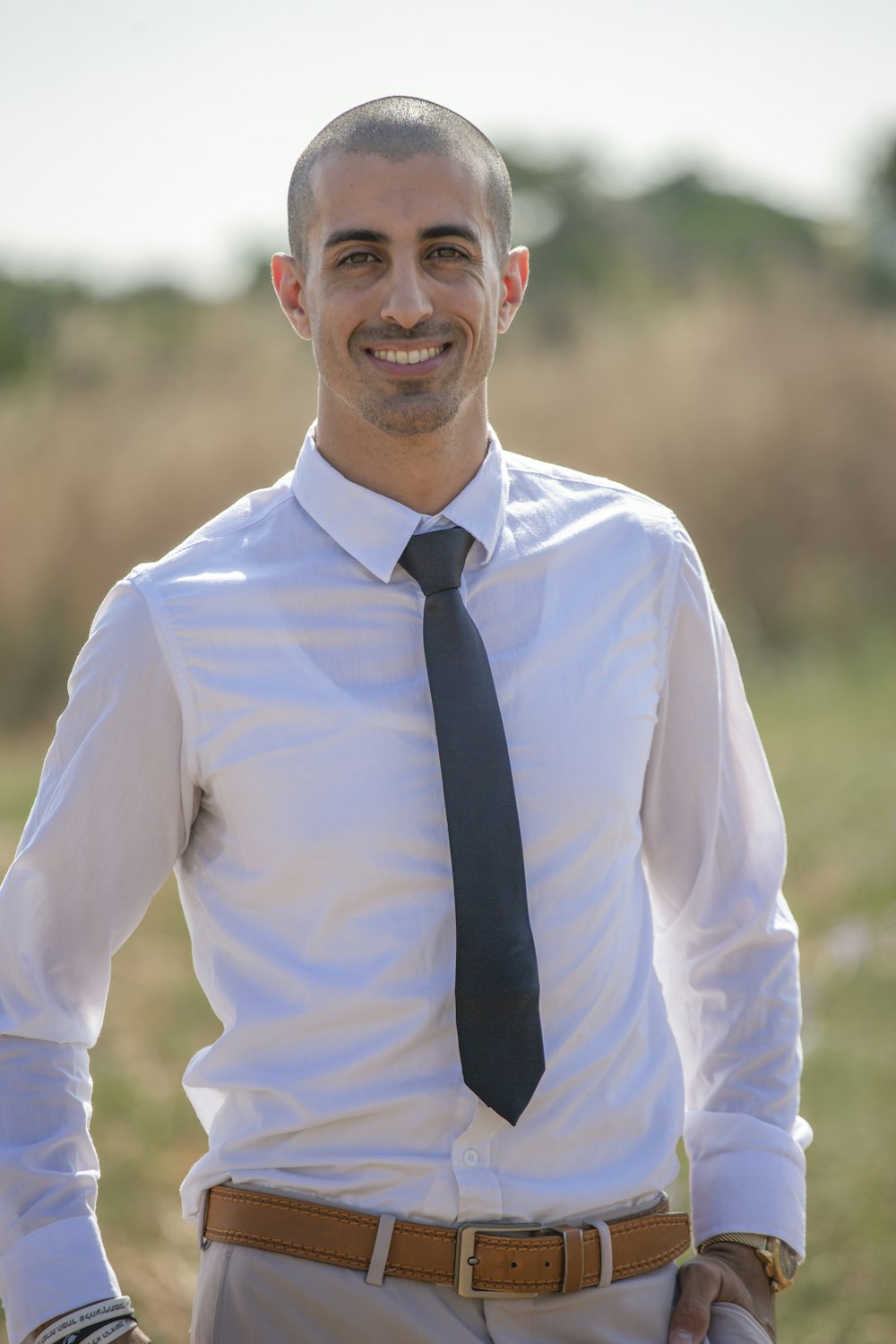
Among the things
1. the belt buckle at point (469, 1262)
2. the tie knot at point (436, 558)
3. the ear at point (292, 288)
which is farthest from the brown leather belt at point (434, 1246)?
Result: the ear at point (292, 288)

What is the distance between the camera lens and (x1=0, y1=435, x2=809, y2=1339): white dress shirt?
1.86 metres

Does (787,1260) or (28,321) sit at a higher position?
(28,321)

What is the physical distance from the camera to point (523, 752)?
6.49 ft

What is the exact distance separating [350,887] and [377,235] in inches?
34.1

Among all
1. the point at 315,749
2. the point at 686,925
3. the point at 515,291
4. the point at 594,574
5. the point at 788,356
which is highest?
the point at 788,356

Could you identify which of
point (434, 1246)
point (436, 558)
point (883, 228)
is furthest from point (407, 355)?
point (883, 228)

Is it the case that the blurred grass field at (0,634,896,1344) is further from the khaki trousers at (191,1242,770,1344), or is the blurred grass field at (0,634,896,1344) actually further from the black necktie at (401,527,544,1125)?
the black necktie at (401,527,544,1125)

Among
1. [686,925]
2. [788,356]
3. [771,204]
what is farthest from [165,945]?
[771,204]

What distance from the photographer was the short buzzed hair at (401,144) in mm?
2082

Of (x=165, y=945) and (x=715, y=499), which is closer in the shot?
(x=165, y=945)

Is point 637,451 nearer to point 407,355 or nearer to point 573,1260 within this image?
point 407,355

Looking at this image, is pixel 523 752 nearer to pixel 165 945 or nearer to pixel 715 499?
pixel 165 945

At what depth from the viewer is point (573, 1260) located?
180cm

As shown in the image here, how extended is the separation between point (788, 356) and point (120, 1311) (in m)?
11.8
